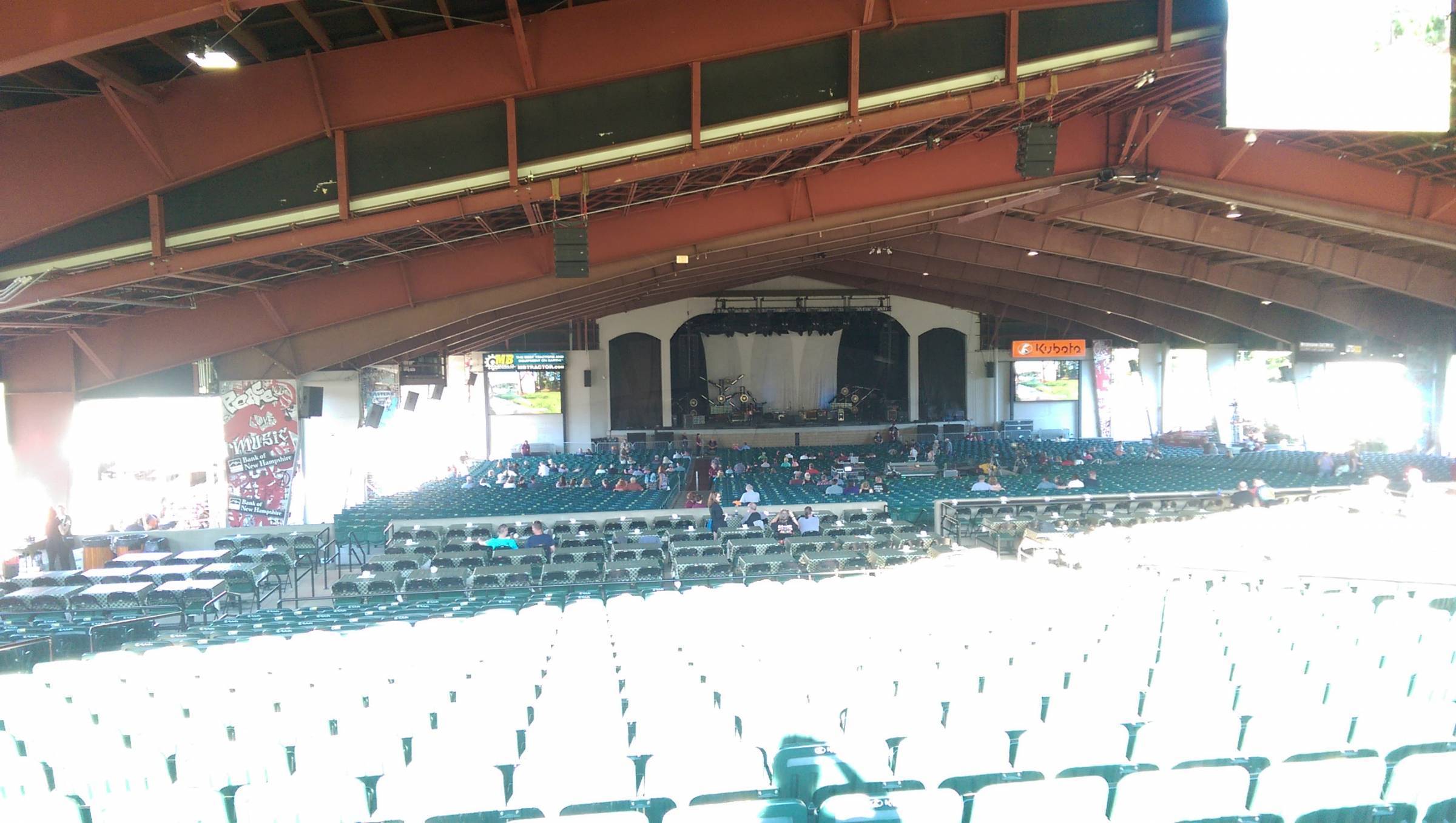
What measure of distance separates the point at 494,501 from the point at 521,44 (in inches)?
591

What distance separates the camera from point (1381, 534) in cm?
1168

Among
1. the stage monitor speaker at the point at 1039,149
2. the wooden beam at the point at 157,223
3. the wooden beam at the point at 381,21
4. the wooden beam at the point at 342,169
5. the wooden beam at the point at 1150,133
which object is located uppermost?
the wooden beam at the point at 1150,133

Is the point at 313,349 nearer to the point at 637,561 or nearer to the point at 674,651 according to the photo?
the point at 637,561

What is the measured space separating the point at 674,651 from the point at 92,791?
3699 millimetres

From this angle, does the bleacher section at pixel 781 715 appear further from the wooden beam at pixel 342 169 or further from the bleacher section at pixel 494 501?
the bleacher section at pixel 494 501

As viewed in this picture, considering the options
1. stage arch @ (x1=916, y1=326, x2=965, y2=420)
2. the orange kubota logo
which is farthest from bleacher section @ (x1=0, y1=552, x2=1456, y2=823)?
stage arch @ (x1=916, y1=326, x2=965, y2=420)

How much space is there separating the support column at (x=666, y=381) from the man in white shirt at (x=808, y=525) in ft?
80.2

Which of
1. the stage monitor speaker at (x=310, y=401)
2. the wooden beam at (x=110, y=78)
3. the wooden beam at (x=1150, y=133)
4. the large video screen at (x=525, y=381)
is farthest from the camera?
the large video screen at (x=525, y=381)

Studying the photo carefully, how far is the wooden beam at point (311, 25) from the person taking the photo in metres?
8.42

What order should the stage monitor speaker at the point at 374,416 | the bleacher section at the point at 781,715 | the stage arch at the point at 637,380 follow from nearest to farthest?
the bleacher section at the point at 781,715 → the stage monitor speaker at the point at 374,416 → the stage arch at the point at 637,380

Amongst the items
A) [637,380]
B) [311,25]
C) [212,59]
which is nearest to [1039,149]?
[311,25]

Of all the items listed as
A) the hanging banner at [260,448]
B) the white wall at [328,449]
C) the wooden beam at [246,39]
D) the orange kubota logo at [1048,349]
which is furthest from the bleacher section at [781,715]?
the orange kubota logo at [1048,349]

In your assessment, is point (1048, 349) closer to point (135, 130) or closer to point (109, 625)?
point (135, 130)

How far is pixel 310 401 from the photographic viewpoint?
65.0 ft
